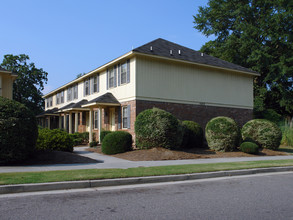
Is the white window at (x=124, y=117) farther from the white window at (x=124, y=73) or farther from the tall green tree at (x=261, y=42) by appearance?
the tall green tree at (x=261, y=42)

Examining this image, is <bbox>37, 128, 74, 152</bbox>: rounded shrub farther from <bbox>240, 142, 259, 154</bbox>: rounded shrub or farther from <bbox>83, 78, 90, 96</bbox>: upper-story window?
<bbox>83, 78, 90, 96</bbox>: upper-story window

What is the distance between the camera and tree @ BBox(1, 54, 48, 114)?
43188 mm

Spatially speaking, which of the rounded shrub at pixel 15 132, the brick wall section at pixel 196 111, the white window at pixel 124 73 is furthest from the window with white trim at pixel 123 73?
the rounded shrub at pixel 15 132

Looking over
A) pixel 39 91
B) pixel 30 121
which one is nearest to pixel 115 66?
pixel 30 121

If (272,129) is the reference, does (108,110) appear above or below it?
above

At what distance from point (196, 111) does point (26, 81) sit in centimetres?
3337

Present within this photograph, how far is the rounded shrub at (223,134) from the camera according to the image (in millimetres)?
15992

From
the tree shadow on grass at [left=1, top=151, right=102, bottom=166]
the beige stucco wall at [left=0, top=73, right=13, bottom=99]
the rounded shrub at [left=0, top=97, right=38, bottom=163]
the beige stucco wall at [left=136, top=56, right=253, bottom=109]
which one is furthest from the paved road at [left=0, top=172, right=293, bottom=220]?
the beige stucco wall at [left=0, top=73, right=13, bottom=99]

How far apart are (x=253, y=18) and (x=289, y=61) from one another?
727 centimetres

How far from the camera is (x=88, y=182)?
283 inches

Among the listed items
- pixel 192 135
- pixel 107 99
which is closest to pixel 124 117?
pixel 107 99

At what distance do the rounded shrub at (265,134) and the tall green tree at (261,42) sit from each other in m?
12.1

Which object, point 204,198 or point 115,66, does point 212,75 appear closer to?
point 115,66

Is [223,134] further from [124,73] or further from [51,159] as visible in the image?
[51,159]
